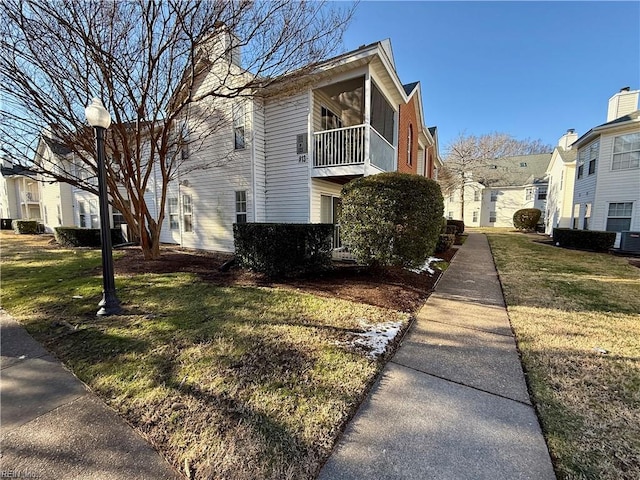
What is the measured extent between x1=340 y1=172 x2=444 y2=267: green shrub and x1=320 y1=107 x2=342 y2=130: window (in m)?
5.00

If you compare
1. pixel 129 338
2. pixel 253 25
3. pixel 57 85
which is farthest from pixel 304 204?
pixel 57 85

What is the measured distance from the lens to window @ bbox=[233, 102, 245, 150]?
10.2 meters

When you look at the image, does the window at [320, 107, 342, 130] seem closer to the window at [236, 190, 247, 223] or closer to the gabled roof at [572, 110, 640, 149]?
the window at [236, 190, 247, 223]

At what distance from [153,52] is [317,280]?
292 inches

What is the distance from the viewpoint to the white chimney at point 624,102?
15.3 m

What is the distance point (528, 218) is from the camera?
2600 centimetres

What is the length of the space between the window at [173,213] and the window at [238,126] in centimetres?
472

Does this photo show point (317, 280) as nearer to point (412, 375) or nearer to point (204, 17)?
point (412, 375)

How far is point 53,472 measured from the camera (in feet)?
6.00

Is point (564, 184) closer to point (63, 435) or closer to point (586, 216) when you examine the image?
point (586, 216)

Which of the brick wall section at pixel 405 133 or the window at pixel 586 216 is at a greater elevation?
the brick wall section at pixel 405 133

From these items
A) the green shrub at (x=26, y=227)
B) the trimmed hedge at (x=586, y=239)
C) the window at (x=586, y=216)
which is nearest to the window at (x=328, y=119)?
the trimmed hedge at (x=586, y=239)

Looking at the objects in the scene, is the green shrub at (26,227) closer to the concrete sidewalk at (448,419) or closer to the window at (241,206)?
the window at (241,206)

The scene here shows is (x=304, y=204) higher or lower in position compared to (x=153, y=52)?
lower
